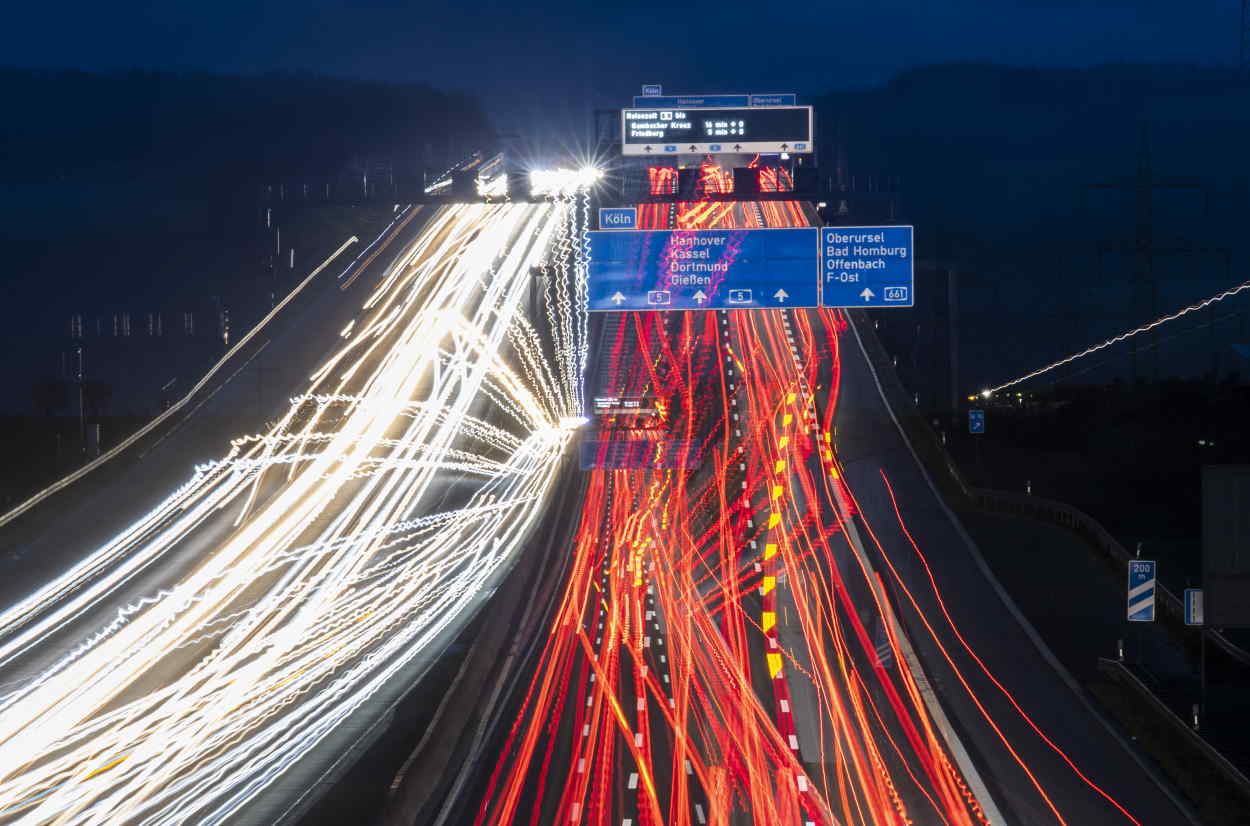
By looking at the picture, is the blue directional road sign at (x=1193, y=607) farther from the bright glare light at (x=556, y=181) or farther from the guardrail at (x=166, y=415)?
the bright glare light at (x=556, y=181)

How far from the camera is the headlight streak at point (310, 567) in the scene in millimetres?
15305

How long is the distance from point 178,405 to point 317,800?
29035 mm

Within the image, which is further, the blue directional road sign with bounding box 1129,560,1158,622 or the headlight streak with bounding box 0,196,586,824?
the blue directional road sign with bounding box 1129,560,1158,622

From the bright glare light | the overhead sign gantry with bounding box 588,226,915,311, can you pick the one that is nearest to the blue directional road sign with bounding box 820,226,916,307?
the overhead sign gantry with bounding box 588,226,915,311

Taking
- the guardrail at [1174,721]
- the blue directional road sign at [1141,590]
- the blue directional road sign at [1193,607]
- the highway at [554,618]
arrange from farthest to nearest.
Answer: the blue directional road sign at [1141,590] → the blue directional road sign at [1193,607] → the guardrail at [1174,721] → the highway at [554,618]

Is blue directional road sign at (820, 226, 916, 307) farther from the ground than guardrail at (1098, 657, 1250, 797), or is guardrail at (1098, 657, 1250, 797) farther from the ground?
blue directional road sign at (820, 226, 916, 307)

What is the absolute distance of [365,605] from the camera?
78.2 feet

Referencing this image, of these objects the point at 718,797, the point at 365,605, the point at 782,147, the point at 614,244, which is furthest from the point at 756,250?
the point at 718,797

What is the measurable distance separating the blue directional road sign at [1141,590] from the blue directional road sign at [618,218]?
1818 cm

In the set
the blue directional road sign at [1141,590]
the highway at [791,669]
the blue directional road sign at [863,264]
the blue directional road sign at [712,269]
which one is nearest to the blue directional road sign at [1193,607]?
the blue directional road sign at [1141,590]

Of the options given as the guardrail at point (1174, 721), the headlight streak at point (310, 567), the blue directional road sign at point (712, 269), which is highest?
the blue directional road sign at point (712, 269)

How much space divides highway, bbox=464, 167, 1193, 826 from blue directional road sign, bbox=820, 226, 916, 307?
5336mm

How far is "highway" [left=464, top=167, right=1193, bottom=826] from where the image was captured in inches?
669

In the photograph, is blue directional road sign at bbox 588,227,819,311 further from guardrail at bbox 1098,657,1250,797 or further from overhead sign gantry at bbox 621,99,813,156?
guardrail at bbox 1098,657,1250,797
